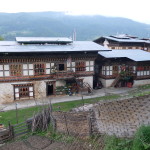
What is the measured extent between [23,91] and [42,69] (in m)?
3.74

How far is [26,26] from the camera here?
563ft

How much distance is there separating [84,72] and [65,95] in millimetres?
4271

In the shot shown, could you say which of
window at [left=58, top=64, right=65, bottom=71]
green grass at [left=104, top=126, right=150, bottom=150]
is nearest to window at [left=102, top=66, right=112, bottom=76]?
window at [left=58, top=64, right=65, bottom=71]

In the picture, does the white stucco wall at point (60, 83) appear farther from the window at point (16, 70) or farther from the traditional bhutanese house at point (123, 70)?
the traditional bhutanese house at point (123, 70)

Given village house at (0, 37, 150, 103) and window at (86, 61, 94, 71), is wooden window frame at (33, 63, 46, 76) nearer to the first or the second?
village house at (0, 37, 150, 103)

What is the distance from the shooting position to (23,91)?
81.5ft

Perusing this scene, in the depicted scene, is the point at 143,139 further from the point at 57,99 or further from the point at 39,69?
the point at 39,69

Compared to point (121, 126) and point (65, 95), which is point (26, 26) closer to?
point (65, 95)

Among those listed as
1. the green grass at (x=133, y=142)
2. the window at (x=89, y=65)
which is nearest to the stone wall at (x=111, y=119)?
the green grass at (x=133, y=142)

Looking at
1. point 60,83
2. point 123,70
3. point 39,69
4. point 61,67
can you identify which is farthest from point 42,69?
point 123,70

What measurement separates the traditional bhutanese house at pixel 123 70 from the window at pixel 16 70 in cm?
1220

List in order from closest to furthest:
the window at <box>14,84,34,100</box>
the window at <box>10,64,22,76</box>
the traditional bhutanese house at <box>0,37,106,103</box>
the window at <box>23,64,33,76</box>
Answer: the traditional bhutanese house at <box>0,37,106,103</box> → the window at <box>10,64,22,76</box> → the window at <box>23,64,33,76</box> → the window at <box>14,84,34,100</box>

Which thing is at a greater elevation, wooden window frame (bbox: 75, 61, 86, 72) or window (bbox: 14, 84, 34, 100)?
wooden window frame (bbox: 75, 61, 86, 72)

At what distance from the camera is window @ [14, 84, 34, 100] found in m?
24.5
